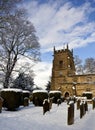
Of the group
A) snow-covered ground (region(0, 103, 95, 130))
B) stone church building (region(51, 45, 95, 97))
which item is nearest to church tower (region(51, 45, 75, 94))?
stone church building (region(51, 45, 95, 97))

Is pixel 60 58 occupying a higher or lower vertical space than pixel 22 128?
higher

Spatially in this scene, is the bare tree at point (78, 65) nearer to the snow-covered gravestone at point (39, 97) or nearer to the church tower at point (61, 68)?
the church tower at point (61, 68)

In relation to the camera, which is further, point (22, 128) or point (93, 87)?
point (93, 87)

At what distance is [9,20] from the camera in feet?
72.2

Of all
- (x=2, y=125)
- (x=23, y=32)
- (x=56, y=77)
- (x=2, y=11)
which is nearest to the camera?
(x=2, y=125)

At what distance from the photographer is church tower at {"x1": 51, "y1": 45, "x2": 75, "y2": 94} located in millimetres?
63562

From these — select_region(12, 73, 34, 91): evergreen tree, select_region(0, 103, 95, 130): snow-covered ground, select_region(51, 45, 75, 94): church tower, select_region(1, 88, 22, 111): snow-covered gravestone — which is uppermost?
select_region(51, 45, 75, 94): church tower

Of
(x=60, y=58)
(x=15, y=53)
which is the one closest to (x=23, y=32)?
(x=15, y=53)

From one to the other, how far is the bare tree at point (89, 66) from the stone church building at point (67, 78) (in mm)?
2507

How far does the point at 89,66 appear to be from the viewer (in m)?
60.5

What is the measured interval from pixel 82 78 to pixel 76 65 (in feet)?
14.7

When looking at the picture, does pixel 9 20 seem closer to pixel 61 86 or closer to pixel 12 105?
pixel 12 105

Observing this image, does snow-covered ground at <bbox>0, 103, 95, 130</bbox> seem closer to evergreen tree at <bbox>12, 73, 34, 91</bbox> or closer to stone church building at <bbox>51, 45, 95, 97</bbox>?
evergreen tree at <bbox>12, 73, 34, 91</bbox>

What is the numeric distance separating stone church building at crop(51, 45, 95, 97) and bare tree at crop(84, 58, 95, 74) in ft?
8.23
